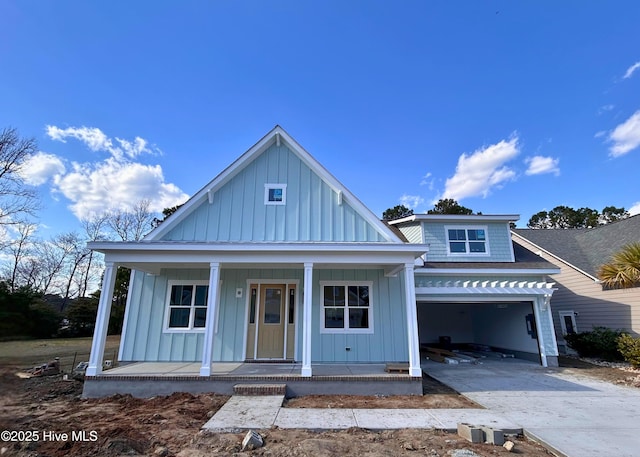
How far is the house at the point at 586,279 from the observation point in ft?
36.6

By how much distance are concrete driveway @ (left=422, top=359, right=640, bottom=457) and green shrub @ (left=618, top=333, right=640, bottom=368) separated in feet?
7.99

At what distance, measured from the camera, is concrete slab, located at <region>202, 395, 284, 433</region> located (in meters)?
4.45

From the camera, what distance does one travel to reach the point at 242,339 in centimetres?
843

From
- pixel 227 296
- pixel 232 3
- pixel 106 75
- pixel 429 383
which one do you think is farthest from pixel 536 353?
pixel 106 75

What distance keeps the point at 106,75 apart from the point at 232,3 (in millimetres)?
4656

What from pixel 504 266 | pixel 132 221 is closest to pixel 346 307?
pixel 504 266

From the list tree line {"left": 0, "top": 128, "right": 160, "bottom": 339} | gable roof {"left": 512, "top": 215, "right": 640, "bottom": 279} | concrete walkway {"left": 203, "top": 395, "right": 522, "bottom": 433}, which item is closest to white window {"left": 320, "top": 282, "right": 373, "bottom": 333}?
concrete walkway {"left": 203, "top": 395, "right": 522, "bottom": 433}

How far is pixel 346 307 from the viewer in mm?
8648

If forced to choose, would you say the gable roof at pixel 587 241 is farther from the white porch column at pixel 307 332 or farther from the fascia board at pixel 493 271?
the white porch column at pixel 307 332

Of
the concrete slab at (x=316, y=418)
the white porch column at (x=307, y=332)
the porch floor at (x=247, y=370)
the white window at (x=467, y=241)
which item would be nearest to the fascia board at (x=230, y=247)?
the white porch column at (x=307, y=332)

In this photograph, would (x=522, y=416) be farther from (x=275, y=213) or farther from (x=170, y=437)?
(x=275, y=213)

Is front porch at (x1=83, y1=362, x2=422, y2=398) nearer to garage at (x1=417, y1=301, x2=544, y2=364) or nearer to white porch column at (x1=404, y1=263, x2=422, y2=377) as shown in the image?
white porch column at (x1=404, y1=263, x2=422, y2=377)

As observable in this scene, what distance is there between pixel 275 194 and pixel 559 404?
7950 millimetres

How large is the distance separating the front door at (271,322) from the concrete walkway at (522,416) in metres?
2.45
